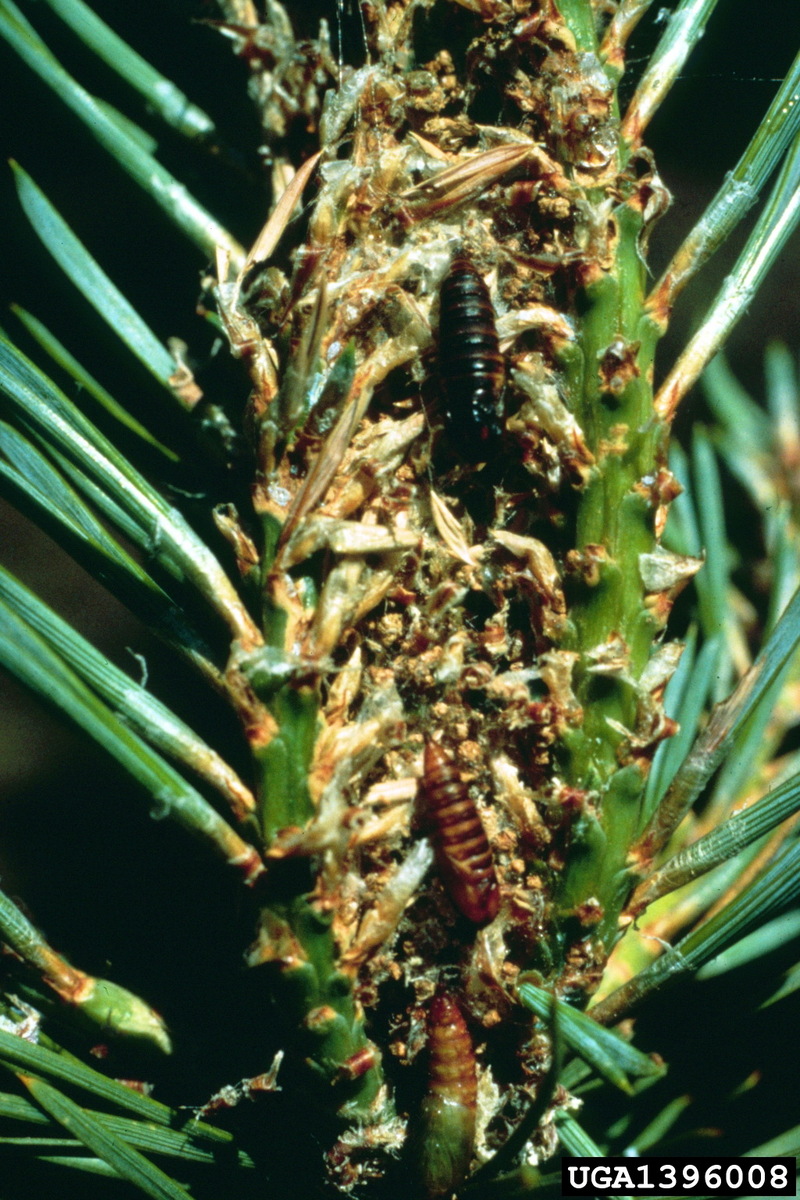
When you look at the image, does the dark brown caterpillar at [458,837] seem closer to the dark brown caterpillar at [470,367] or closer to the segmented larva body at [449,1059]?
the segmented larva body at [449,1059]

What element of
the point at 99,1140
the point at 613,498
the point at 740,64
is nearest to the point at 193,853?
the point at 99,1140

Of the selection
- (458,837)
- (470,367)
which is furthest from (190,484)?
(458,837)

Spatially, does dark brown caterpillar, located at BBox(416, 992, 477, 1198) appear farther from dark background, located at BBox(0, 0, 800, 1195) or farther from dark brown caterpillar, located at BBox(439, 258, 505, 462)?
dark brown caterpillar, located at BBox(439, 258, 505, 462)


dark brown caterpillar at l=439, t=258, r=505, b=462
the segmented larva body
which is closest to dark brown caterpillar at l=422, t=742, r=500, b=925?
the segmented larva body

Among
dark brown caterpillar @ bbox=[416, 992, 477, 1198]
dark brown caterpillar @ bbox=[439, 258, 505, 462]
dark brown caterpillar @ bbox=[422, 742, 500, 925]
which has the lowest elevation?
dark brown caterpillar @ bbox=[416, 992, 477, 1198]

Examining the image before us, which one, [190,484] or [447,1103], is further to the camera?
[190,484]

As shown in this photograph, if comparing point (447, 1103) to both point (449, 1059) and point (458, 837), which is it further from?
point (458, 837)
